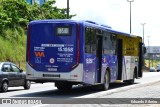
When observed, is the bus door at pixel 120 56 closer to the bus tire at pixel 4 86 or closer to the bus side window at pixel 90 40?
the bus side window at pixel 90 40

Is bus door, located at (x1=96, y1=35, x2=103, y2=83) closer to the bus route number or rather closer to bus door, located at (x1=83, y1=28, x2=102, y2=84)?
bus door, located at (x1=83, y1=28, x2=102, y2=84)

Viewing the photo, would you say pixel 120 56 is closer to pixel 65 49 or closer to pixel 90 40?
pixel 90 40

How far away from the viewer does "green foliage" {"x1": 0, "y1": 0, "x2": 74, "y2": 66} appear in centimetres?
4485

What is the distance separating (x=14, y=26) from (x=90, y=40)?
30424 millimetres

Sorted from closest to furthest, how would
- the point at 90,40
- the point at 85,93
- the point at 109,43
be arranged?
the point at 90,40
the point at 85,93
the point at 109,43

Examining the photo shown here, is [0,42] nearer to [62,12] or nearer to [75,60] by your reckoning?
[62,12]

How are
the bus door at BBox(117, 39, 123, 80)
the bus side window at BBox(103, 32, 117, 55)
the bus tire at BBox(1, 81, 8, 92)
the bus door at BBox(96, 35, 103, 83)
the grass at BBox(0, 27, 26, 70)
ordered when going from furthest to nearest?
1. the grass at BBox(0, 27, 26, 70)
2. the bus door at BBox(117, 39, 123, 80)
3. the bus side window at BBox(103, 32, 117, 55)
4. the bus tire at BBox(1, 81, 8, 92)
5. the bus door at BBox(96, 35, 103, 83)

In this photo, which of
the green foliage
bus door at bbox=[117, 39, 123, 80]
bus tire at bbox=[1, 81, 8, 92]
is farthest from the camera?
the green foliage

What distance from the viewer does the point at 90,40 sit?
798 inches

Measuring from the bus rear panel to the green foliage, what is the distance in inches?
858

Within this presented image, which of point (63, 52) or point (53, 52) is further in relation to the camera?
point (53, 52)

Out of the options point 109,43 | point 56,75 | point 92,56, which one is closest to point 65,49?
point 56,75

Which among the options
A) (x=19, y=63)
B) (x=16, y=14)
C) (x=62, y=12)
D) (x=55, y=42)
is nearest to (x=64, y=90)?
(x=55, y=42)

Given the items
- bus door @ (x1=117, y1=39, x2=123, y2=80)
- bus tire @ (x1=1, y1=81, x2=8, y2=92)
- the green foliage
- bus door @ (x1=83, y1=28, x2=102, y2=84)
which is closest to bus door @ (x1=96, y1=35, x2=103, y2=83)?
bus door @ (x1=83, y1=28, x2=102, y2=84)
